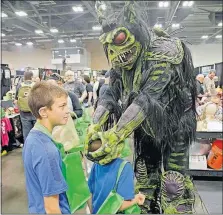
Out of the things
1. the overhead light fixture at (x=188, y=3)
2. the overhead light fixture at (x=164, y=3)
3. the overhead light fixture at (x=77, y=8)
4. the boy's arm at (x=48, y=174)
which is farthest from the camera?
the overhead light fixture at (x=77, y=8)

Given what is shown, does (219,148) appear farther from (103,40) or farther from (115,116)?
(103,40)

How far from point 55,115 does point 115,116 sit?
0.27 metres

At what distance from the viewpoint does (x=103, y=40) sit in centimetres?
105

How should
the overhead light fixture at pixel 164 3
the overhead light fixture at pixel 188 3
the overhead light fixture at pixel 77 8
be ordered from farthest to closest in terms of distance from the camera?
the overhead light fixture at pixel 77 8 < the overhead light fixture at pixel 188 3 < the overhead light fixture at pixel 164 3

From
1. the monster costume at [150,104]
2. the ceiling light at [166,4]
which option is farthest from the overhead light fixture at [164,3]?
the monster costume at [150,104]

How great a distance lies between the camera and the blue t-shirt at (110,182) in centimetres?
98

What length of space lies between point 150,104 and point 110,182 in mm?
306

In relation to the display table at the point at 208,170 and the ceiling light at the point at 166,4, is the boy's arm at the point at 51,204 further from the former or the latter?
the ceiling light at the point at 166,4

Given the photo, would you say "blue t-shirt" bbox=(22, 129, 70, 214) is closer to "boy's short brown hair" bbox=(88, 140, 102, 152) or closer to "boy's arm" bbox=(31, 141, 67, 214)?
"boy's arm" bbox=(31, 141, 67, 214)

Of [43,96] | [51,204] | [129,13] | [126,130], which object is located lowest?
[51,204]

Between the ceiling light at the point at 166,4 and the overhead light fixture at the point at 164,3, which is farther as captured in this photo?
the ceiling light at the point at 166,4

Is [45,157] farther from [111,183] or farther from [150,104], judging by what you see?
[150,104]

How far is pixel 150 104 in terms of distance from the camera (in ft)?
3.39

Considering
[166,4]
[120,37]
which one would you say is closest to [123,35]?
[120,37]
